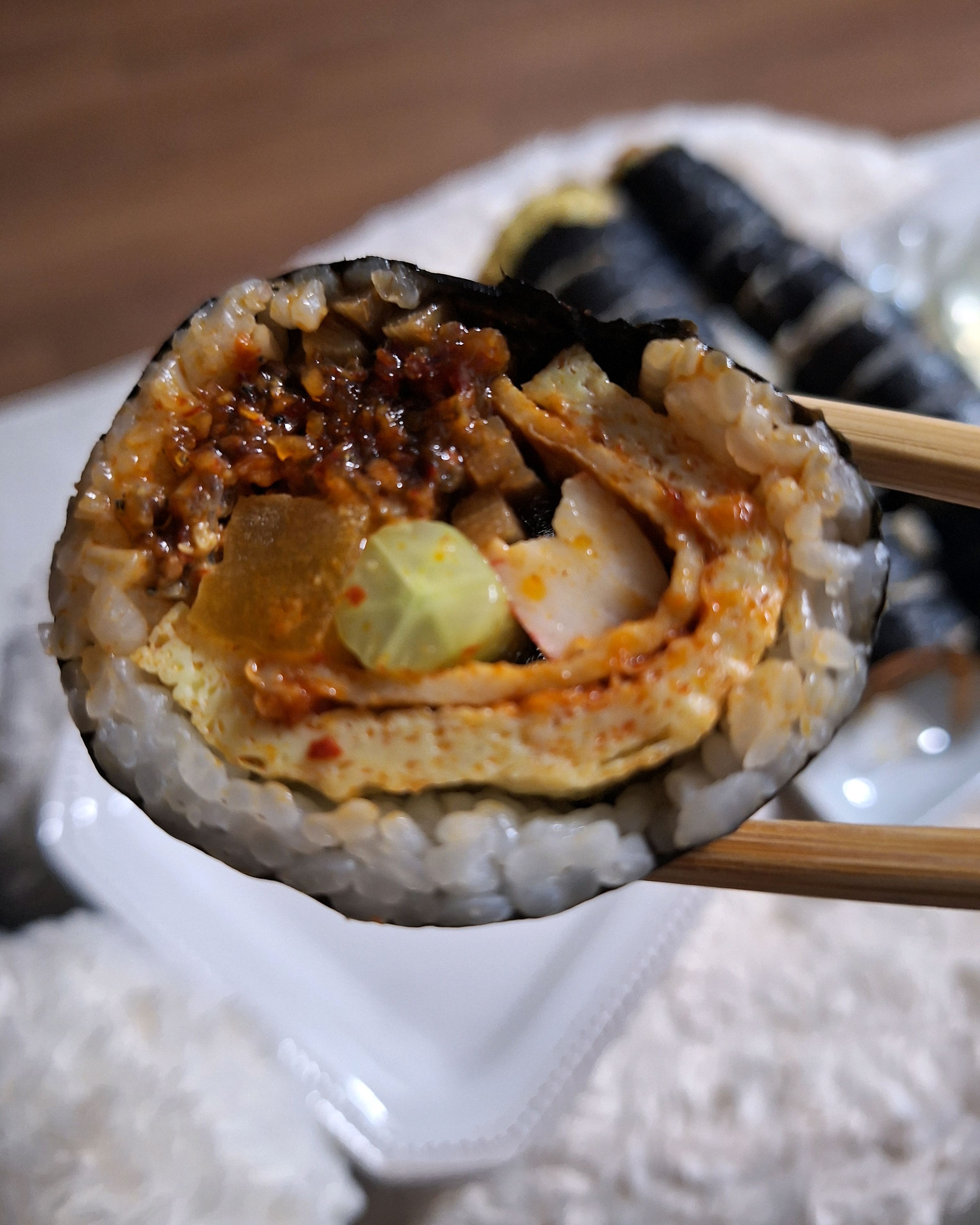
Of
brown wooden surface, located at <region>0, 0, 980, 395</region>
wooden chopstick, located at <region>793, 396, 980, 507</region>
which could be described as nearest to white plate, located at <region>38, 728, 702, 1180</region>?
wooden chopstick, located at <region>793, 396, 980, 507</region>

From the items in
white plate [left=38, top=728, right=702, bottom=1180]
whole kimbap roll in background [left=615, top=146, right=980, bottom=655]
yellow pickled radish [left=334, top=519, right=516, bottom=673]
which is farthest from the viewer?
whole kimbap roll in background [left=615, top=146, right=980, bottom=655]

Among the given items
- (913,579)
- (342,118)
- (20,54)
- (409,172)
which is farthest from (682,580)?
(20,54)

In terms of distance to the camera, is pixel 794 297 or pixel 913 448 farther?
pixel 794 297

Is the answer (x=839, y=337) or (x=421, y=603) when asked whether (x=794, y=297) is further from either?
(x=421, y=603)

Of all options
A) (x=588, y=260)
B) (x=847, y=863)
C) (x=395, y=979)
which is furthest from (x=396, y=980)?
(x=588, y=260)

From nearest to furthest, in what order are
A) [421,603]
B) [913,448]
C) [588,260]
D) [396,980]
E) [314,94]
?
[421,603] < [913,448] < [396,980] < [588,260] < [314,94]

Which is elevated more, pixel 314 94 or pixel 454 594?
pixel 314 94

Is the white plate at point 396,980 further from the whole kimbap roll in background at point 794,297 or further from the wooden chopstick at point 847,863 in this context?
the whole kimbap roll in background at point 794,297

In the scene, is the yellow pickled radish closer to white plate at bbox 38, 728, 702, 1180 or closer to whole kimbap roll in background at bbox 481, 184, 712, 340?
white plate at bbox 38, 728, 702, 1180
